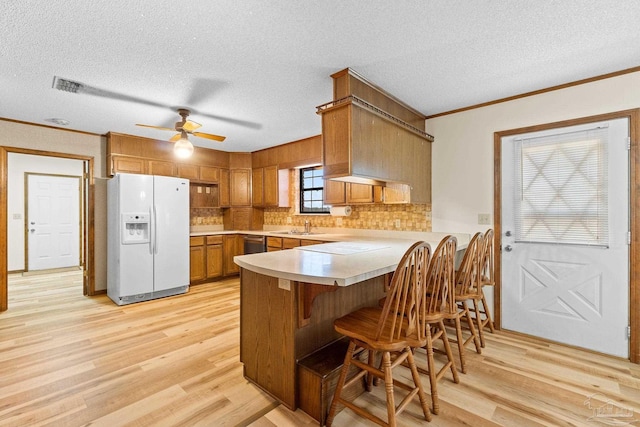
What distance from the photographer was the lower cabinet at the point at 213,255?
4867 millimetres

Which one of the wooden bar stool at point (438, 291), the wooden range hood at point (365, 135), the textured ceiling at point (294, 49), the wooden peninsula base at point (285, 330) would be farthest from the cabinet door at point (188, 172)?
the wooden bar stool at point (438, 291)

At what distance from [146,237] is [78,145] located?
158 cm

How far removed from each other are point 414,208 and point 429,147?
0.74 metres

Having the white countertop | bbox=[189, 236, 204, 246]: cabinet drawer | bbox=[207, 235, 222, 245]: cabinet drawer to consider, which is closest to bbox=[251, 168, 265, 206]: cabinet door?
bbox=[207, 235, 222, 245]: cabinet drawer

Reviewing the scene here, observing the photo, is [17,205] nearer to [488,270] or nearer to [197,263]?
[197,263]

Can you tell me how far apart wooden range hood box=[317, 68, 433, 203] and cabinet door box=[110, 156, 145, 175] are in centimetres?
331

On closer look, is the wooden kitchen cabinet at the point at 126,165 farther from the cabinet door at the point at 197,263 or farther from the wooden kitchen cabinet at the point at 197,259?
the cabinet door at the point at 197,263

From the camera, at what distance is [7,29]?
1.85 metres

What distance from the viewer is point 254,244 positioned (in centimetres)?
507

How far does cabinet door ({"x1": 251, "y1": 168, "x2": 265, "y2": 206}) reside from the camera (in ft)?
17.9

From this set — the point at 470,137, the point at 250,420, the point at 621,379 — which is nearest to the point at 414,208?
the point at 470,137

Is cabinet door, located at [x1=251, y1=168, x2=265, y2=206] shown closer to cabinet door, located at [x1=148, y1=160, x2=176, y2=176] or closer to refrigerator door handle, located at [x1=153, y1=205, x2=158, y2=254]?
cabinet door, located at [x1=148, y1=160, x2=176, y2=176]

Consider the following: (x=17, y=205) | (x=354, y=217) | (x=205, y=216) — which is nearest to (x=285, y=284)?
(x=354, y=217)

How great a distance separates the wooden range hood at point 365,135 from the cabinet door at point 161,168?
3.29m
